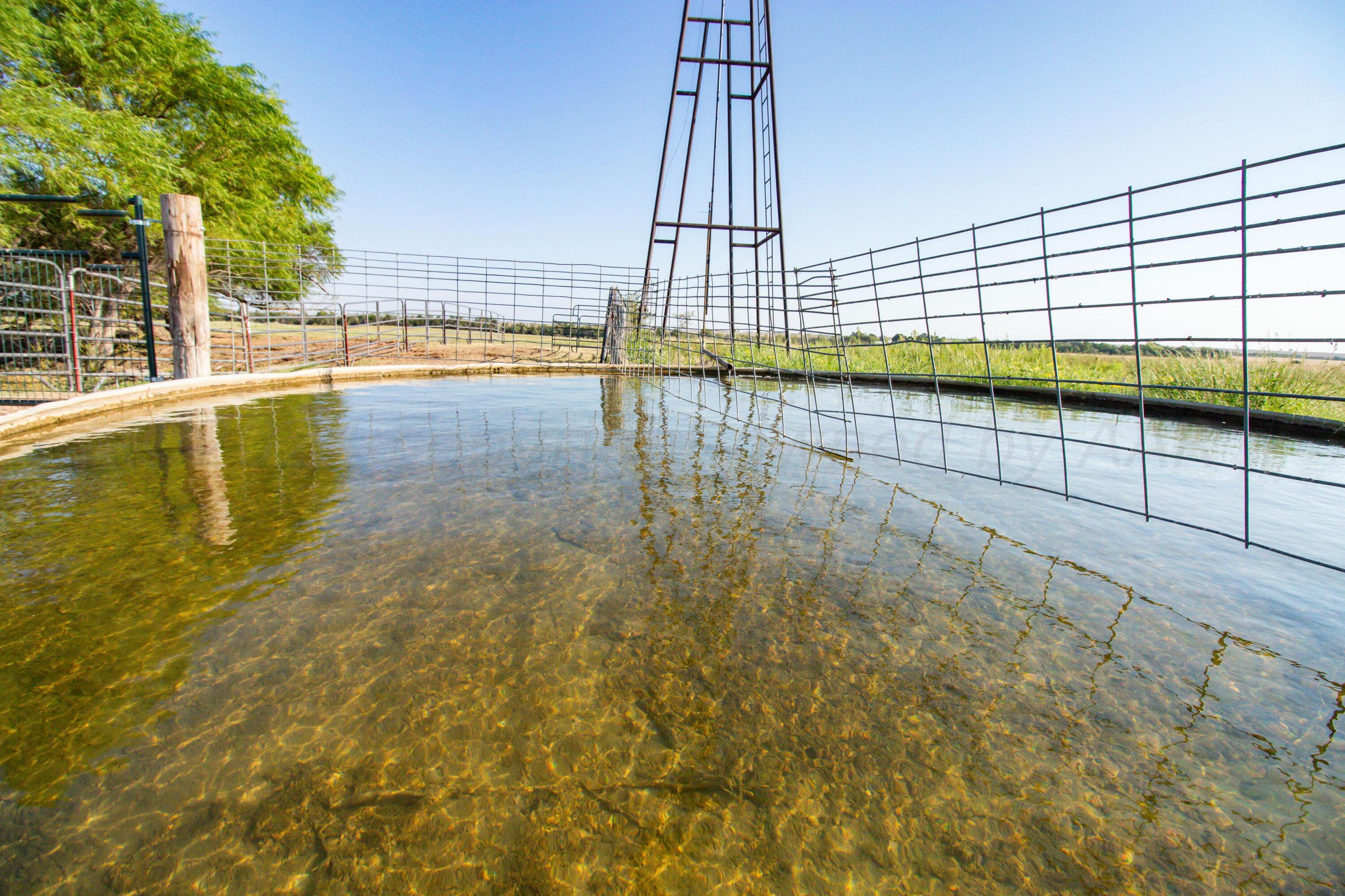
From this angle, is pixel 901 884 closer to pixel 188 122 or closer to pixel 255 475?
pixel 255 475

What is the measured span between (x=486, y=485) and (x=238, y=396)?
215 inches

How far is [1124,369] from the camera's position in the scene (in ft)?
28.6

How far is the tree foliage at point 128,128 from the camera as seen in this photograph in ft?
31.4

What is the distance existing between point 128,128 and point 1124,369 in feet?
57.0

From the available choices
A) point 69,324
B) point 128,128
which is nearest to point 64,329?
point 69,324

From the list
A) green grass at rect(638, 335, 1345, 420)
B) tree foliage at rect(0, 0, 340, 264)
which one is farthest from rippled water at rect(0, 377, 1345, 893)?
tree foliage at rect(0, 0, 340, 264)

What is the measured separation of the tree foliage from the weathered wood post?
14.2ft

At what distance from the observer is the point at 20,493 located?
291cm

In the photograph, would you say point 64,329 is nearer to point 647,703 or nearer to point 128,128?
point 128,128

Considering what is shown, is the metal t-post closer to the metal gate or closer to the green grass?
the metal gate

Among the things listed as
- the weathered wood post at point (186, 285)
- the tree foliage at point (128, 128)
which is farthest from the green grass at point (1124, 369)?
the tree foliage at point (128, 128)

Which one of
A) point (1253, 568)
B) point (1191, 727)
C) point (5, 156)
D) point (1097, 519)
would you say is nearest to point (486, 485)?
point (1191, 727)

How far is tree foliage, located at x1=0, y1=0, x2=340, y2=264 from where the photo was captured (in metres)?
Answer: 9.56

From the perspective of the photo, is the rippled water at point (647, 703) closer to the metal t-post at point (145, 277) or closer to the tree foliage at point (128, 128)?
the metal t-post at point (145, 277)
